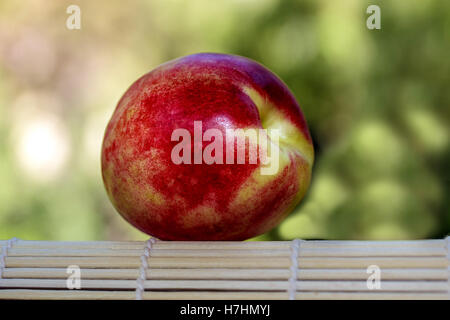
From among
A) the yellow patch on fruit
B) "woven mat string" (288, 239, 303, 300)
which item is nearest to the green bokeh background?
the yellow patch on fruit

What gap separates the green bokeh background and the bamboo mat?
0.26 m

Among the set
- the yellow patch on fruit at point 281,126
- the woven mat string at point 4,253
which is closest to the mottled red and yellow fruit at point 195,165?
the yellow patch on fruit at point 281,126

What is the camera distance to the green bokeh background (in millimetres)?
726

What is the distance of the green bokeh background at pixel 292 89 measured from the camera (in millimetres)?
726

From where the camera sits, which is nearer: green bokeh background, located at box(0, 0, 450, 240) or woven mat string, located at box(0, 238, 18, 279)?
woven mat string, located at box(0, 238, 18, 279)

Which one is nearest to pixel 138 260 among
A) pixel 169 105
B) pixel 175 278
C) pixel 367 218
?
pixel 175 278

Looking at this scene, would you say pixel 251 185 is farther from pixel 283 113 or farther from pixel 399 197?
pixel 399 197

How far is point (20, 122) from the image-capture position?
2.96 ft

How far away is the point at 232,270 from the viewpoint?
1.48ft

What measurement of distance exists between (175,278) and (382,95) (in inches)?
17.4

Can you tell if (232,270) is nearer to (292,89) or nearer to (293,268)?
(293,268)

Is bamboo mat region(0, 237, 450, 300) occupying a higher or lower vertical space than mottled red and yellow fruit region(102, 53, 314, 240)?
lower

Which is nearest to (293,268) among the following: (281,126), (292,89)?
(281,126)

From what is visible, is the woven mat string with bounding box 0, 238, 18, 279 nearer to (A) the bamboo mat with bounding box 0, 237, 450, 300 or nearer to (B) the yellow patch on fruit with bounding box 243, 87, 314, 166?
(A) the bamboo mat with bounding box 0, 237, 450, 300
